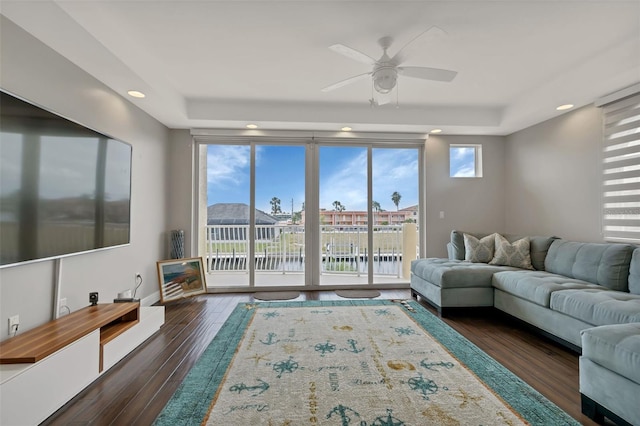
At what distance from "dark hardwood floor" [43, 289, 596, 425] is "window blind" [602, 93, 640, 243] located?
1.50 m

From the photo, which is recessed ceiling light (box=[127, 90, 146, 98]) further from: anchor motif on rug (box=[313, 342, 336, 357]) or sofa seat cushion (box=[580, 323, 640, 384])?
sofa seat cushion (box=[580, 323, 640, 384])

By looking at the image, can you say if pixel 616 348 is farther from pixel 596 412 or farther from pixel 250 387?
pixel 250 387

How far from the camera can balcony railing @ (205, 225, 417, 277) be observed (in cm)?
502

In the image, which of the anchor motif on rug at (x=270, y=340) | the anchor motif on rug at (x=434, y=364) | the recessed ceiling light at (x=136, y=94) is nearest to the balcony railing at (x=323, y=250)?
the anchor motif on rug at (x=270, y=340)

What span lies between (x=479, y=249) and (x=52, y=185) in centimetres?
460

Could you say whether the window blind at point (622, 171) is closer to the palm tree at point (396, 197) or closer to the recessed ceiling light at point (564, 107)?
the recessed ceiling light at point (564, 107)

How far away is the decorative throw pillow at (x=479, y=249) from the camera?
12.9 ft

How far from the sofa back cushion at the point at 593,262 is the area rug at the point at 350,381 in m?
1.48

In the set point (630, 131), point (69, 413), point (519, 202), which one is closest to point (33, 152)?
point (69, 413)

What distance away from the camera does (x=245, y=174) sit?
15.0 ft

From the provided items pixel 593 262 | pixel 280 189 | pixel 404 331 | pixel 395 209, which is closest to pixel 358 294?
pixel 404 331

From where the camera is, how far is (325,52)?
271cm

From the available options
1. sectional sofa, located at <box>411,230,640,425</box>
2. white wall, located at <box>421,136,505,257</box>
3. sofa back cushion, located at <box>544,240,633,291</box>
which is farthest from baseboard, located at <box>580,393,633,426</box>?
white wall, located at <box>421,136,505,257</box>

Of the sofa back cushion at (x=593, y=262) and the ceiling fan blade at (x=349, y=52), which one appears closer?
the ceiling fan blade at (x=349, y=52)
